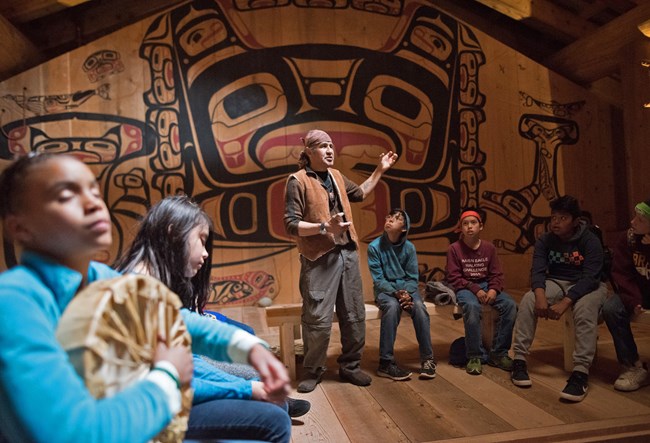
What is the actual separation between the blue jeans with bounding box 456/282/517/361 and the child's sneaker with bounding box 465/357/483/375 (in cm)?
3

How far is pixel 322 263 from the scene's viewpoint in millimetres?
2838

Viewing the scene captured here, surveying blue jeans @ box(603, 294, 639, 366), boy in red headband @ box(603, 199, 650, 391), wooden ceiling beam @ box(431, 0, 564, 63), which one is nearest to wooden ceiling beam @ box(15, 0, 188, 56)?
wooden ceiling beam @ box(431, 0, 564, 63)

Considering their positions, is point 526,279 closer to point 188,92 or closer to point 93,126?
point 188,92

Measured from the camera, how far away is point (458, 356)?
3.17 m

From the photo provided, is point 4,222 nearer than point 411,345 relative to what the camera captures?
Yes

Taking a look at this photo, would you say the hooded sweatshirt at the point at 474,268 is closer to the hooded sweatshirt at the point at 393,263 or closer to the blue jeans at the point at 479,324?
the blue jeans at the point at 479,324

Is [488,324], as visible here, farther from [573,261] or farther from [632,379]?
[632,379]

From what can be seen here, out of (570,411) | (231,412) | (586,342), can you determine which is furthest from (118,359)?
(586,342)

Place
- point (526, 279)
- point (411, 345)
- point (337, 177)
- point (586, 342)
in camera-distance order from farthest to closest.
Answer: point (526, 279) → point (411, 345) → point (337, 177) → point (586, 342)

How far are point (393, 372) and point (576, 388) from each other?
953 millimetres

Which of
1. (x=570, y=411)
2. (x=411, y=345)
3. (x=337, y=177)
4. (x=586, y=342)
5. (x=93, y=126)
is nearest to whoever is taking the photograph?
(x=570, y=411)

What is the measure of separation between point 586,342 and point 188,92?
13.8ft

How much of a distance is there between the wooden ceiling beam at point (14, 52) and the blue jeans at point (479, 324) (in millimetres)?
4372

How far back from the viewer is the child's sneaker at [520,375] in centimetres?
268
